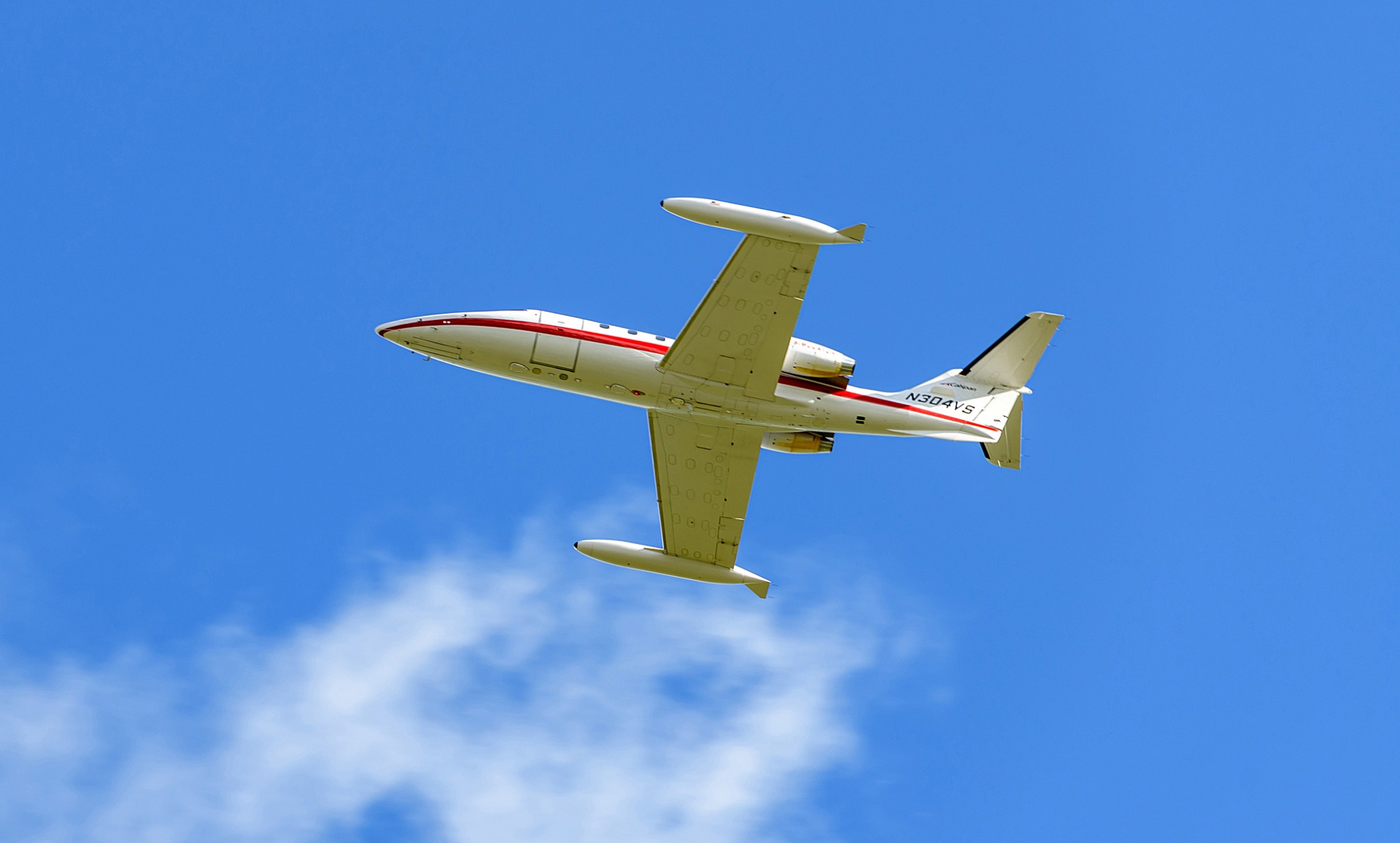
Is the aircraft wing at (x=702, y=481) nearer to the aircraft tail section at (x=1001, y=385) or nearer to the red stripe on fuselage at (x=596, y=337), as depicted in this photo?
the red stripe on fuselage at (x=596, y=337)

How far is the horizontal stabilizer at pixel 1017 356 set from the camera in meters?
41.7

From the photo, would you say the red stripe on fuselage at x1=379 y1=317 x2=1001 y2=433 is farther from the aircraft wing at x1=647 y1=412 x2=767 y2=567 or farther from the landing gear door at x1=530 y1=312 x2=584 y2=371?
the aircraft wing at x1=647 y1=412 x2=767 y2=567

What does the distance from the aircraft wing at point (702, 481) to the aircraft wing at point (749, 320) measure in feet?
9.98

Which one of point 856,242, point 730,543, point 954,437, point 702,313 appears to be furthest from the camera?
point 730,543

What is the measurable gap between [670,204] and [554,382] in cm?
719

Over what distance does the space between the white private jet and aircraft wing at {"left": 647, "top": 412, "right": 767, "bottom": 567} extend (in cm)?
5

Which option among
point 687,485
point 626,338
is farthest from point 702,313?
point 687,485

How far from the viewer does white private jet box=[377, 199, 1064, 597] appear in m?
36.7

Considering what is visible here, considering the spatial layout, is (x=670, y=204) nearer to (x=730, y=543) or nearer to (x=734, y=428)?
(x=734, y=428)

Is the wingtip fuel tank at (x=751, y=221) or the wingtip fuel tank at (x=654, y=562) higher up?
the wingtip fuel tank at (x=751, y=221)

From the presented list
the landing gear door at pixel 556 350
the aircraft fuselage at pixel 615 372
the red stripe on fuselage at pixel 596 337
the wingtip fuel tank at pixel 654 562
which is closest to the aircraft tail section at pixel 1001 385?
the aircraft fuselage at pixel 615 372

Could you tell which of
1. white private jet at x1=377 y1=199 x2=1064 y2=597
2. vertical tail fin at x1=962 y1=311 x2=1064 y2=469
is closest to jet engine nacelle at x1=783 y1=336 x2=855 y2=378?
white private jet at x1=377 y1=199 x2=1064 y2=597

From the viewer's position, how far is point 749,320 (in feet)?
123

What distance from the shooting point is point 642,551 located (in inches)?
A: 1746
